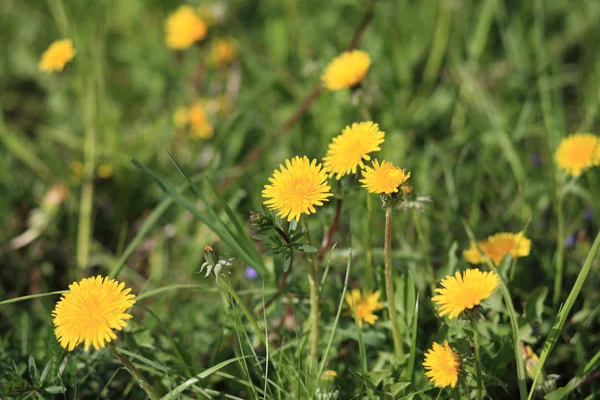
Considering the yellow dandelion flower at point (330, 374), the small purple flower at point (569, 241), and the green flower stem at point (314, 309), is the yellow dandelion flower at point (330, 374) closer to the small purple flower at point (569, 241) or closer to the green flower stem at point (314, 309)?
the green flower stem at point (314, 309)

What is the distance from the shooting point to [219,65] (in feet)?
9.29

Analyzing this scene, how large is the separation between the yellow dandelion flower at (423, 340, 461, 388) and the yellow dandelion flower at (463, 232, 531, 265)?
1.19ft

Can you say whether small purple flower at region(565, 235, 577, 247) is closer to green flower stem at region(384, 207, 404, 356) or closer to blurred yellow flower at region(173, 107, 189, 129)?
green flower stem at region(384, 207, 404, 356)

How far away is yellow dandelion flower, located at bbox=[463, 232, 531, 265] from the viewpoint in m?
1.54

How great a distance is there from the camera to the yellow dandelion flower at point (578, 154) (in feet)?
5.51

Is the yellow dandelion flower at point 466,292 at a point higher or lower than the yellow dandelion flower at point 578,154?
lower

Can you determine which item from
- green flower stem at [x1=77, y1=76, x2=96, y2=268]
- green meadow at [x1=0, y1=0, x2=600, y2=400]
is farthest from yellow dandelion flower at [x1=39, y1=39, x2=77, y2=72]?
green flower stem at [x1=77, y1=76, x2=96, y2=268]

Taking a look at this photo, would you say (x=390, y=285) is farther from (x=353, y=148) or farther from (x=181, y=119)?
(x=181, y=119)

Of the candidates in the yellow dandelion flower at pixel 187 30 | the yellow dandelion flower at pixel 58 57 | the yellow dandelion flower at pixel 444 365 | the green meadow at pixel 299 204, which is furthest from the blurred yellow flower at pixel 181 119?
the yellow dandelion flower at pixel 444 365

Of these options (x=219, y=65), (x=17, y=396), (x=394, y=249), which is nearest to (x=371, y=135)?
(x=394, y=249)

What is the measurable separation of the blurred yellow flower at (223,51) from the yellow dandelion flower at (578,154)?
1.59 meters

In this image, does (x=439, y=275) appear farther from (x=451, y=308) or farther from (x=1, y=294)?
(x=1, y=294)

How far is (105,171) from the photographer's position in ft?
7.70

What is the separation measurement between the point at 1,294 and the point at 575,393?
1.67 m
